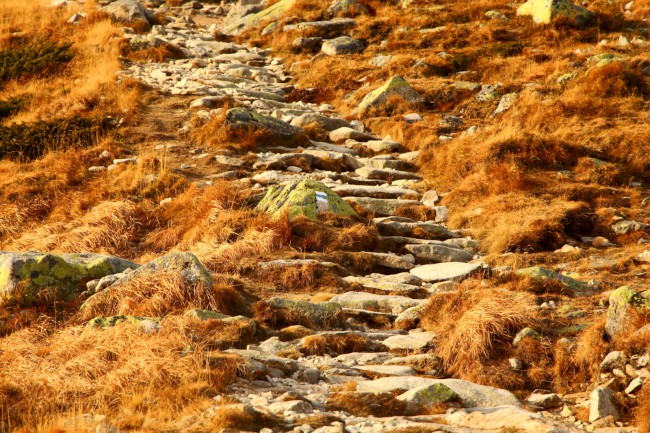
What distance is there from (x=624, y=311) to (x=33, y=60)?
1838cm

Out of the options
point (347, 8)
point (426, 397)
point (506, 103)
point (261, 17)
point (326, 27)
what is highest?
point (347, 8)

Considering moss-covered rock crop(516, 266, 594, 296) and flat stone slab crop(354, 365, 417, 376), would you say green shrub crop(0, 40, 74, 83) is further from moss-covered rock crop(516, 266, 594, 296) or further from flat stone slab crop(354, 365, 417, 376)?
flat stone slab crop(354, 365, 417, 376)

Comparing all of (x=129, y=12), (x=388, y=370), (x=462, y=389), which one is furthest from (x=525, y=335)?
(x=129, y=12)

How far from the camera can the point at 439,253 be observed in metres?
12.0

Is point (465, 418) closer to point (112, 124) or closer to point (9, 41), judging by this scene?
point (112, 124)

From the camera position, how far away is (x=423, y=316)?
30.1 ft

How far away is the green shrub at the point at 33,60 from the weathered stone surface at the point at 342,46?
7220 mm

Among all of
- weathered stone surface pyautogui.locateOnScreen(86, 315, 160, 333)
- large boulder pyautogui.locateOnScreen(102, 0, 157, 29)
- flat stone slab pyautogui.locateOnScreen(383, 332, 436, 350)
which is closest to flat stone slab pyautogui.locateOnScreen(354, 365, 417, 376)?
flat stone slab pyautogui.locateOnScreen(383, 332, 436, 350)

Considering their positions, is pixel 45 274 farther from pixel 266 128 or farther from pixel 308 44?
pixel 308 44

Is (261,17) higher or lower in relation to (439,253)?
higher

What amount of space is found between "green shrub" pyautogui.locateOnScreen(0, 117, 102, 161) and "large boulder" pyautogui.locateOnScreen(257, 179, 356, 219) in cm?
564

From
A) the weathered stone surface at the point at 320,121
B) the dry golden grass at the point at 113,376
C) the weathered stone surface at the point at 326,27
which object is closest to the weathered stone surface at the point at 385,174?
the weathered stone surface at the point at 320,121

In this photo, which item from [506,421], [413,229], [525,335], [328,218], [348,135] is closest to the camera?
[506,421]

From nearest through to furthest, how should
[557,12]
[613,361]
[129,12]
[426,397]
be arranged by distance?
[426,397] → [613,361] → [557,12] → [129,12]
